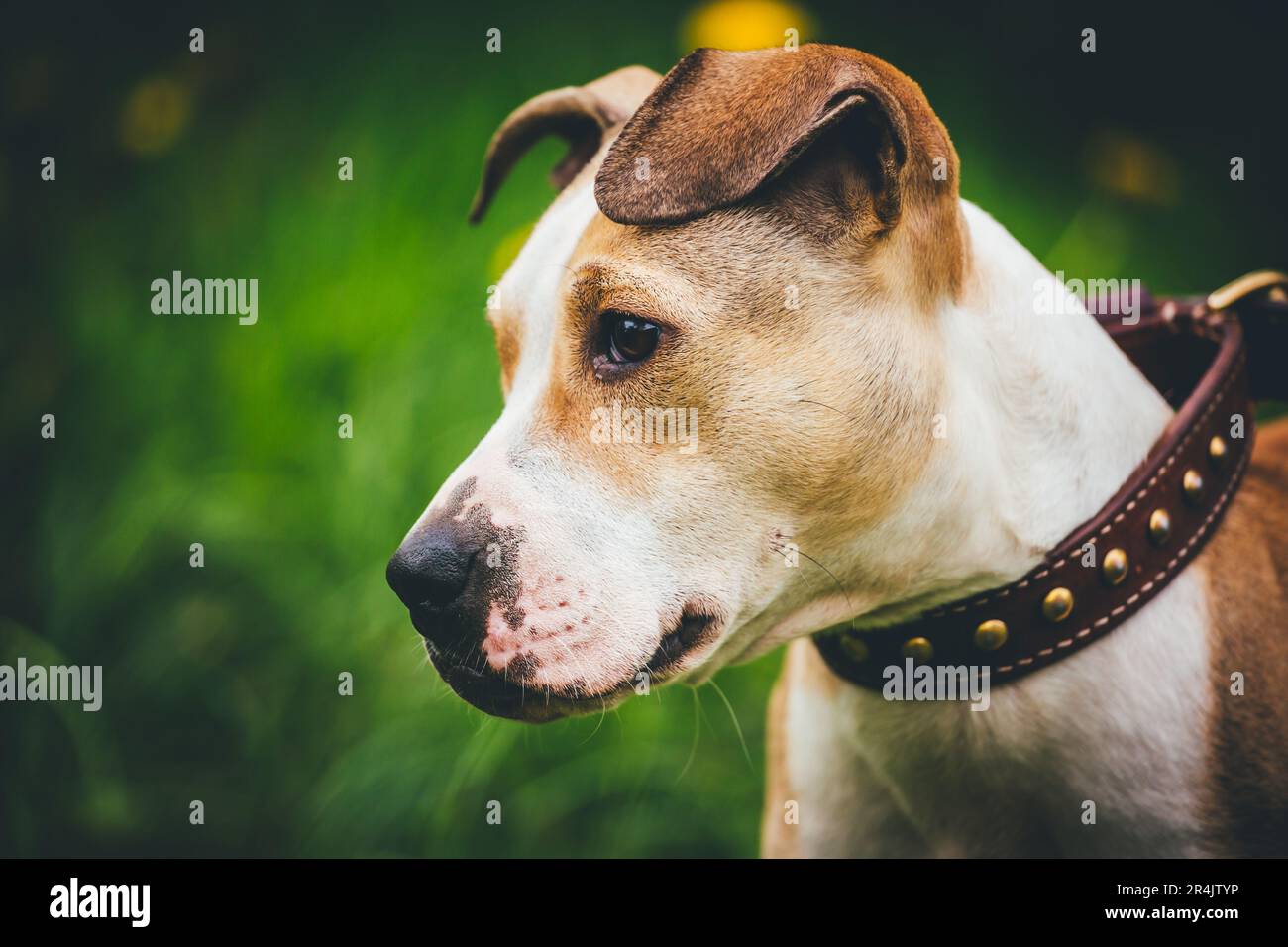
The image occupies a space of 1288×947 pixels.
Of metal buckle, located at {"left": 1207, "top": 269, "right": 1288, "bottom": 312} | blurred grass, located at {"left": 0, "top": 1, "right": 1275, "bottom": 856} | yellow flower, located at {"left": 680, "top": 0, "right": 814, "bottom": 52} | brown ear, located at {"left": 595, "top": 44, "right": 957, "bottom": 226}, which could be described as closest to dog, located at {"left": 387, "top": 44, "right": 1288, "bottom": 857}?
brown ear, located at {"left": 595, "top": 44, "right": 957, "bottom": 226}

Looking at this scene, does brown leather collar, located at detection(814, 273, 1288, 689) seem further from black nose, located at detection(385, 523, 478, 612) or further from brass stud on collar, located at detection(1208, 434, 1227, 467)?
black nose, located at detection(385, 523, 478, 612)

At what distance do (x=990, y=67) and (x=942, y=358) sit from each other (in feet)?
11.8

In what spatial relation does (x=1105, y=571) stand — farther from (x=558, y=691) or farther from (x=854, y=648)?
(x=558, y=691)

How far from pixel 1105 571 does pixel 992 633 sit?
0.21 m

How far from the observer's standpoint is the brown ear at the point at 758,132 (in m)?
1.56

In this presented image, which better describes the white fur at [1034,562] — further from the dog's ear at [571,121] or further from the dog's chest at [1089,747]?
the dog's ear at [571,121]

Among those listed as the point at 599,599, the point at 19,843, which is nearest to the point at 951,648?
the point at 599,599

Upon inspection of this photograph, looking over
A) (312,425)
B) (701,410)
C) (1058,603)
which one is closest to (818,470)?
(701,410)

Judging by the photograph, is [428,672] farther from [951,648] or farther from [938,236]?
[938,236]

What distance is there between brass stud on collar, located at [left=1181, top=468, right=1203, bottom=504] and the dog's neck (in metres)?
0.08

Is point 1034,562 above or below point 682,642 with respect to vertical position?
above

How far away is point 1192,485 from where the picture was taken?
72.2 inches

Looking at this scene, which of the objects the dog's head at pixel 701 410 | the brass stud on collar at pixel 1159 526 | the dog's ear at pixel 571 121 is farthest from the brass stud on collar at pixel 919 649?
the dog's ear at pixel 571 121

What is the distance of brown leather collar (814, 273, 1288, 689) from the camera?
1762 mm
